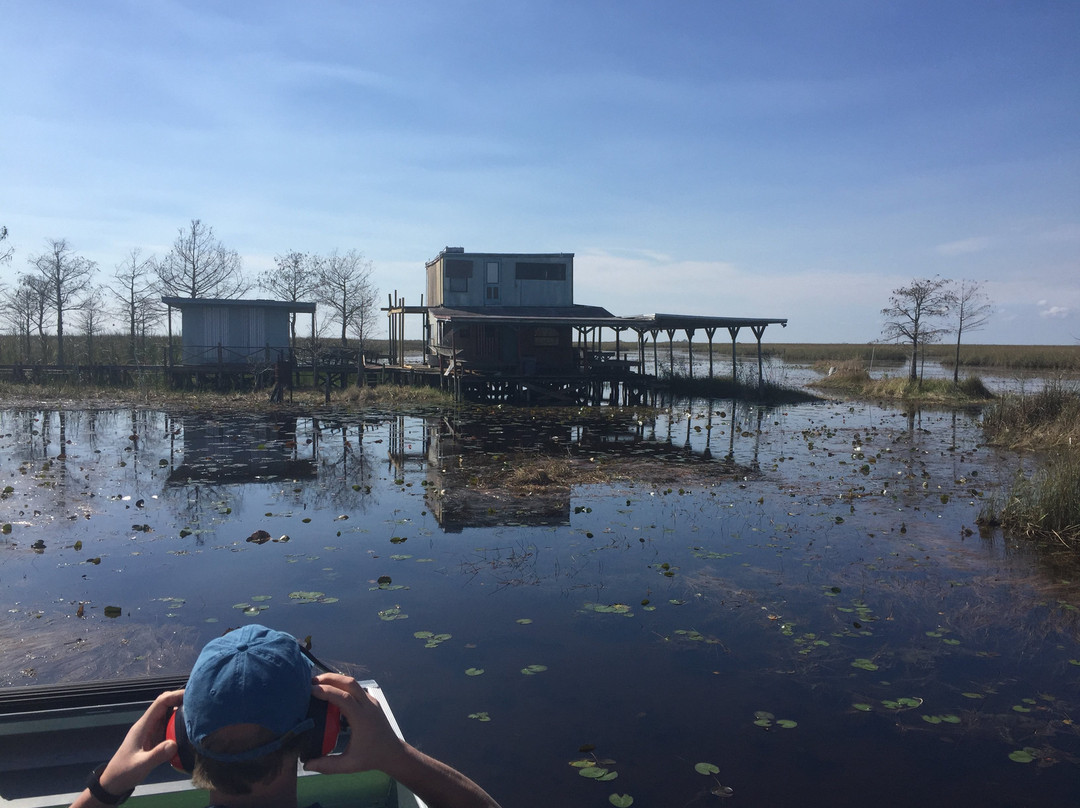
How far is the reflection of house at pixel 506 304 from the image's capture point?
34062 mm

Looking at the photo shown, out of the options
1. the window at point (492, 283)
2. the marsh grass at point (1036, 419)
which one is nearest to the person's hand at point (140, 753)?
the marsh grass at point (1036, 419)

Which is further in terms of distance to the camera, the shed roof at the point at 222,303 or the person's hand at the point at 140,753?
the shed roof at the point at 222,303

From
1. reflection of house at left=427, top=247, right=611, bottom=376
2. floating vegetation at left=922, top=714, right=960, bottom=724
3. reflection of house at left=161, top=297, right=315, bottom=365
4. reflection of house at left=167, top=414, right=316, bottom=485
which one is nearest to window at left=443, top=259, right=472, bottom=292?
reflection of house at left=427, top=247, right=611, bottom=376

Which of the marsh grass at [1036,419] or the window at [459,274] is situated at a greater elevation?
the window at [459,274]

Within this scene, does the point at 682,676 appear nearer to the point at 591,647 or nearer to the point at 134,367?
the point at 591,647

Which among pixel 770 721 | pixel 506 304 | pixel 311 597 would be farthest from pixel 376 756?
pixel 506 304

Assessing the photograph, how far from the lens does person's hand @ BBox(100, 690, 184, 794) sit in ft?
6.26

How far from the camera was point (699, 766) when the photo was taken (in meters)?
5.14

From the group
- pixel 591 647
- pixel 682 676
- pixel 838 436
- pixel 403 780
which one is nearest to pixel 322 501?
pixel 591 647

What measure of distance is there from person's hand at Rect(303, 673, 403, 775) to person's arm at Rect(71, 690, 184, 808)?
332 mm

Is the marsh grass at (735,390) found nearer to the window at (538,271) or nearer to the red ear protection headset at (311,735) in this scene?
the window at (538,271)

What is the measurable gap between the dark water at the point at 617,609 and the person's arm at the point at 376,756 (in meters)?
2.94

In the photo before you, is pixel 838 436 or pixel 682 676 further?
pixel 838 436

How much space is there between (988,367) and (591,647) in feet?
212
